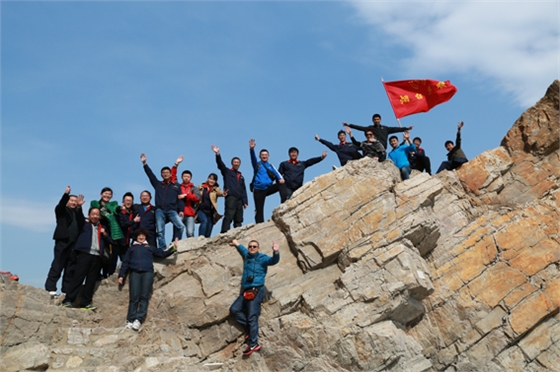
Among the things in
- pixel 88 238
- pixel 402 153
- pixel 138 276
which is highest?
pixel 402 153

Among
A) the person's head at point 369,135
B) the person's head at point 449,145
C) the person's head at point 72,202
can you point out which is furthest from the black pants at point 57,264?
the person's head at point 449,145

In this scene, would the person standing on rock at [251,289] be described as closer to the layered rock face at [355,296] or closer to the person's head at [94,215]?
the layered rock face at [355,296]

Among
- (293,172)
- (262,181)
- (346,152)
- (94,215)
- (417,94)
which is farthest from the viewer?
(417,94)

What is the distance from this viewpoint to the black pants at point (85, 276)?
1537 centimetres

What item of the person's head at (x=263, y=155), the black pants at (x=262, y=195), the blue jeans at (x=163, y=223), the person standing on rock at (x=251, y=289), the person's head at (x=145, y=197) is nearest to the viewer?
the person standing on rock at (x=251, y=289)

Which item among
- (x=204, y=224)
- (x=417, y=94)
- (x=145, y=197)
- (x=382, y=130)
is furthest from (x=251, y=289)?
(x=417, y=94)

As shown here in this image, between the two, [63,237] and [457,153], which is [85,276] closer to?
[63,237]

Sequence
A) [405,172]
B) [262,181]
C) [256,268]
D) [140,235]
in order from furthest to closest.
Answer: [405,172] < [262,181] < [140,235] < [256,268]

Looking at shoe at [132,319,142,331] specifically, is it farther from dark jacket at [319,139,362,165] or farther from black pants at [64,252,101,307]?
dark jacket at [319,139,362,165]

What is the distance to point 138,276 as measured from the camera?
15.4 m

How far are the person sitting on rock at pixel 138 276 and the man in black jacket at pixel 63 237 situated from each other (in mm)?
1691

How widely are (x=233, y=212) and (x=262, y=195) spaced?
4.37 ft

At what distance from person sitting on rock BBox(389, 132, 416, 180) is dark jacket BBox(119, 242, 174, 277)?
9290mm

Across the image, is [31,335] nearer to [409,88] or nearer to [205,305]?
[205,305]
